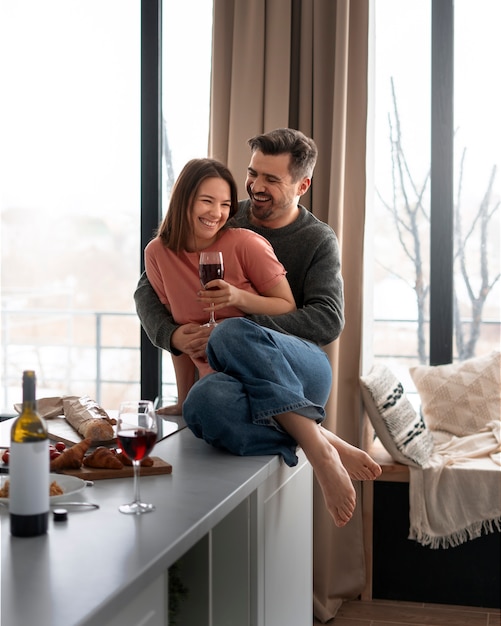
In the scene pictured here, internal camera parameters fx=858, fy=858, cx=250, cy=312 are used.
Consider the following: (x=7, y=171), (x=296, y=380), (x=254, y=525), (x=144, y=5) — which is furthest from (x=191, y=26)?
(x=7, y=171)

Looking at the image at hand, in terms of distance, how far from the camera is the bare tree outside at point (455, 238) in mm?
4031

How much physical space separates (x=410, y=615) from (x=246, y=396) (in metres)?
1.56

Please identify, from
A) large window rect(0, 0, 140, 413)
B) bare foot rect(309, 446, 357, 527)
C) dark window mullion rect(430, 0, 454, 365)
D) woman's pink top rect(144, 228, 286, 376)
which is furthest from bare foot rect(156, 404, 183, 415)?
large window rect(0, 0, 140, 413)

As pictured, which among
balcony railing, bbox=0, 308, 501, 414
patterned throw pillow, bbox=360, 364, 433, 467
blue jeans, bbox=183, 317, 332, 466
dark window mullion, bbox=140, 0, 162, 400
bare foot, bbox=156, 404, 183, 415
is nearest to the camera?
blue jeans, bbox=183, 317, 332, 466

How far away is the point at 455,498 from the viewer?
3.27 m

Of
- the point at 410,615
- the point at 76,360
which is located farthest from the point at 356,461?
the point at 76,360

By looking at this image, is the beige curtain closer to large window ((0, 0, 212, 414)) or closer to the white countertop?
large window ((0, 0, 212, 414))

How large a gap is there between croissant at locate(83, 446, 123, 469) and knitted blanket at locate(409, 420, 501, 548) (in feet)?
5.73

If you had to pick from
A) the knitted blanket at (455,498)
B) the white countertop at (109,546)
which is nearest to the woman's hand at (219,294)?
the white countertop at (109,546)

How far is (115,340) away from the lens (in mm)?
10133

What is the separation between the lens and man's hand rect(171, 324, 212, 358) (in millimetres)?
2547

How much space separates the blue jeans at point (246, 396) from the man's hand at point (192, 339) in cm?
32

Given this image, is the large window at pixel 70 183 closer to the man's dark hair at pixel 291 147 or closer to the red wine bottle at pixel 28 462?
the man's dark hair at pixel 291 147

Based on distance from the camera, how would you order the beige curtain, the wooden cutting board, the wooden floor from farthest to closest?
the beige curtain, the wooden floor, the wooden cutting board
